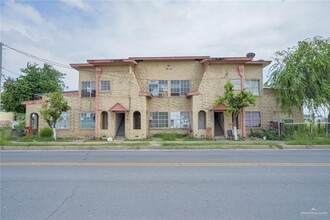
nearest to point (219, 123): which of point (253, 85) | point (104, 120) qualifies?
point (253, 85)

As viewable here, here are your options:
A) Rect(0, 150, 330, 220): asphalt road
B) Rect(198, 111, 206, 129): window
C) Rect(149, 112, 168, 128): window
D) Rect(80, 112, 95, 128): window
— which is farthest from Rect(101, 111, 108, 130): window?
Rect(0, 150, 330, 220): asphalt road

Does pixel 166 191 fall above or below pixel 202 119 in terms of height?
below

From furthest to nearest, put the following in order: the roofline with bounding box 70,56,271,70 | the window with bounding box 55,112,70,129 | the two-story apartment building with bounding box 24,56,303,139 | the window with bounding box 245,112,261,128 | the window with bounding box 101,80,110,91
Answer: the window with bounding box 55,112,70,129, the window with bounding box 245,112,261,128, the window with bounding box 101,80,110,91, the two-story apartment building with bounding box 24,56,303,139, the roofline with bounding box 70,56,271,70

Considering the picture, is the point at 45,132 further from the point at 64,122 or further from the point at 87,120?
the point at 87,120

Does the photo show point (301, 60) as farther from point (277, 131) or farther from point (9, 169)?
point (9, 169)

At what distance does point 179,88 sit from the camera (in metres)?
19.9

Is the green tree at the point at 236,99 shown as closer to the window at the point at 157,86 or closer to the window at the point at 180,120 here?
the window at the point at 180,120

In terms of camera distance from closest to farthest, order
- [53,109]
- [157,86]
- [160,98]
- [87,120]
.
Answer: [53,109] → [87,120] → [160,98] → [157,86]

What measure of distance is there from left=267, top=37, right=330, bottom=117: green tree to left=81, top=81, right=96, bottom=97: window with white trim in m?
17.5

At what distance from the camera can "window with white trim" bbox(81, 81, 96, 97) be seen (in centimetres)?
1944

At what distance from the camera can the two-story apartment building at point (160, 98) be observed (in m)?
18.1

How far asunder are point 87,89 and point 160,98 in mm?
7391

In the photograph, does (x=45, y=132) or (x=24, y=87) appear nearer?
(x=45, y=132)

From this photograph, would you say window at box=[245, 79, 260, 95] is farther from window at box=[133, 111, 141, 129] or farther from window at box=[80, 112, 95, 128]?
window at box=[80, 112, 95, 128]
